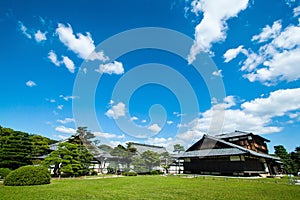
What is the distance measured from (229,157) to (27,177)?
20.9 metres

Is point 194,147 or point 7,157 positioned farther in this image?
point 194,147

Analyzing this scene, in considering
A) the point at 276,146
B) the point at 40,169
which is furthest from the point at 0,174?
the point at 276,146

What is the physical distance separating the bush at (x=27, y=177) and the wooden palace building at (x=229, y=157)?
62.0 feet

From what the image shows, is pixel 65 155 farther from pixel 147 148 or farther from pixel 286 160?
pixel 286 160

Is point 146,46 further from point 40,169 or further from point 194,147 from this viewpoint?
point 194,147

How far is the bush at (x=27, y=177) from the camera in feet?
39.3

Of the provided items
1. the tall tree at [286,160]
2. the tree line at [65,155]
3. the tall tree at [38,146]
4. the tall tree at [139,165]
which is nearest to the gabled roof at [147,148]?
the tree line at [65,155]

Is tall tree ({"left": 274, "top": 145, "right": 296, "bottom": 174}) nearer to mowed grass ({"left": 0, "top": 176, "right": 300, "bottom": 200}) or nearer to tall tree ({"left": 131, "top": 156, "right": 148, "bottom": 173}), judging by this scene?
tall tree ({"left": 131, "top": 156, "right": 148, "bottom": 173})

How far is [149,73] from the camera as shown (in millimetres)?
18016

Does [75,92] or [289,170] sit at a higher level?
[75,92]

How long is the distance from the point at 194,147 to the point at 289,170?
61.3ft

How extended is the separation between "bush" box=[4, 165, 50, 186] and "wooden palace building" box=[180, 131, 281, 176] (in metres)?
18.9

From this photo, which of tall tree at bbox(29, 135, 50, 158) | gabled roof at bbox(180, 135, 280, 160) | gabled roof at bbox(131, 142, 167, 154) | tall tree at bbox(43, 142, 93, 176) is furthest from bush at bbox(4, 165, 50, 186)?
gabled roof at bbox(131, 142, 167, 154)

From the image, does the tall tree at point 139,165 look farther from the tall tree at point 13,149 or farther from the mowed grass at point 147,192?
the mowed grass at point 147,192
